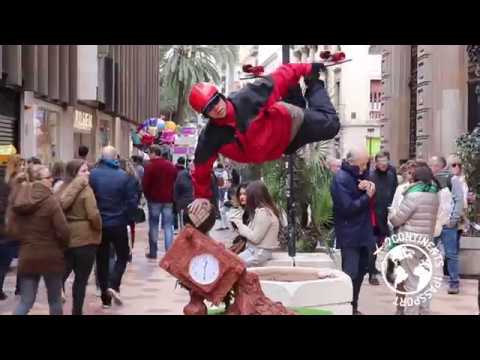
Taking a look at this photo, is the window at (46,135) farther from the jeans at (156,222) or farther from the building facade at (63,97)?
the jeans at (156,222)

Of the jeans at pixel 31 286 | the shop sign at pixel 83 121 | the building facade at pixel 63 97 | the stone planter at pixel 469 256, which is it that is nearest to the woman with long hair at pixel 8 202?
the jeans at pixel 31 286

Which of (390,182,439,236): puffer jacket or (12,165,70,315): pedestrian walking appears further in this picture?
(390,182,439,236): puffer jacket

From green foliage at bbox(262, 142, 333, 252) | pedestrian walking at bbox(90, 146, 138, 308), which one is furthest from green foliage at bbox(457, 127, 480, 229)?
pedestrian walking at bbox(90, 146, 138, 308)

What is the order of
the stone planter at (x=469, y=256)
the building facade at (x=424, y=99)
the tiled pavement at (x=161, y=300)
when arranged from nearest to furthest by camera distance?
1. the tiled pavement at (x=161, y=300)
2. the stone planter at (x=469, y=256)
3. the building facade at (x=424, y=99)

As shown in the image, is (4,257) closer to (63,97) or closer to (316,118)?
(316,118)

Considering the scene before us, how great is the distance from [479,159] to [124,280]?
5.35 m

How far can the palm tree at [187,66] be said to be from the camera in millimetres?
50625

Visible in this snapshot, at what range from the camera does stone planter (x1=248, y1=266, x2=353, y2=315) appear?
19.9 ft

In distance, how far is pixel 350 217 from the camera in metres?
8.45

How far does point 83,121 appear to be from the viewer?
86.2 ft

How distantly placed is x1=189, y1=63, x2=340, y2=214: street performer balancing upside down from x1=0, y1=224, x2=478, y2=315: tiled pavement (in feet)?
16.3

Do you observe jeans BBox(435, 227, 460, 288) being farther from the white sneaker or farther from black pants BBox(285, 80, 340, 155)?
black pants BBox(285, 80, 340, 155)

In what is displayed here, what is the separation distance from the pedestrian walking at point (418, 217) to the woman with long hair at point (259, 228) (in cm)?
133

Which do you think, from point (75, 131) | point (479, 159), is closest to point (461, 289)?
point (479, 159)
